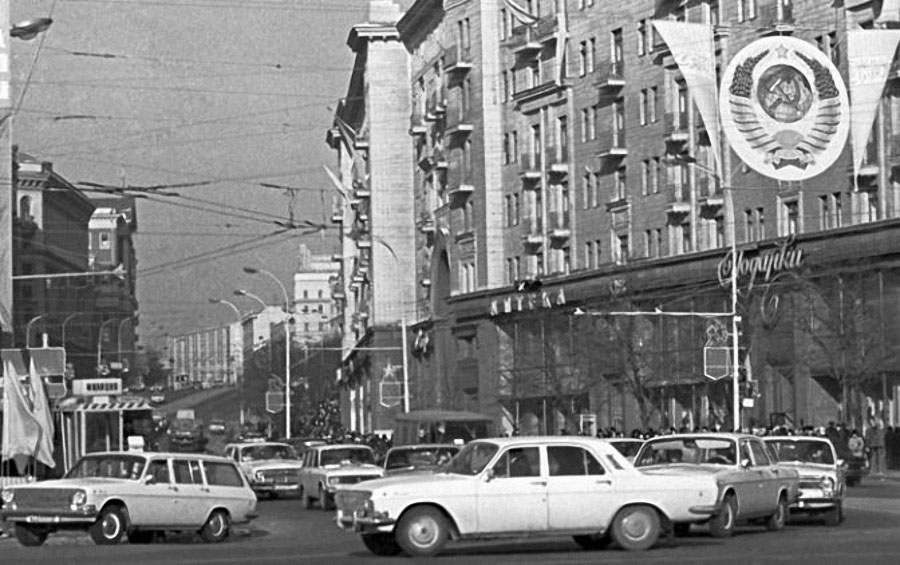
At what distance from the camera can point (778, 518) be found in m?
28.7

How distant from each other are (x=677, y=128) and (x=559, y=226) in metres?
13.3

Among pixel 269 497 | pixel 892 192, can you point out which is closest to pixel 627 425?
pixel 892 192

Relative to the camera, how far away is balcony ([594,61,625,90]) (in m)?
77.0

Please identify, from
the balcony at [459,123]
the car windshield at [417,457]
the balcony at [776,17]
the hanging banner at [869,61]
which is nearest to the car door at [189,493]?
the car windshield at [417,457]

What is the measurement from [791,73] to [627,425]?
138 ft

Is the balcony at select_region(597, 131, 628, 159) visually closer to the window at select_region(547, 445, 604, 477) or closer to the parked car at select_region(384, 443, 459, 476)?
the parked car at select_region(384, 443, 459, 476)

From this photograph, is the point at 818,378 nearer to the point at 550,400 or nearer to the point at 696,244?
the point at 696,244

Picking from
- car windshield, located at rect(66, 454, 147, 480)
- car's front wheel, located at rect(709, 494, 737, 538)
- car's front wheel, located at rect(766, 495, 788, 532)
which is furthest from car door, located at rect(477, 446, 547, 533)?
car windshield, located at rect(66, 454, 147, 480)

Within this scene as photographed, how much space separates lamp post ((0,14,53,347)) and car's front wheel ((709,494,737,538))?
20436mm

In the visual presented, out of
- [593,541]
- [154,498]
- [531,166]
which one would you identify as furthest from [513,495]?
[531,166]

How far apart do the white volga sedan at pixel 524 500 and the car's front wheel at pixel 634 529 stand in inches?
0.5

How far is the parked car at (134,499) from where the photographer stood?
27531mm

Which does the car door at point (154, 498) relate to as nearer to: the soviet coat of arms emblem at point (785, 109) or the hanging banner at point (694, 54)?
the soviet coat of arms emblem at point (785, 109)

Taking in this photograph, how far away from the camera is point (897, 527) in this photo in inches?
1172
